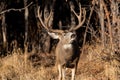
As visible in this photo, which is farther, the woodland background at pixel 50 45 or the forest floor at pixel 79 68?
the woodland background at pixel 50 45

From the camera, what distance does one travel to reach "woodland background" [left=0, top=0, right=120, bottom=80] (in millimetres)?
10562

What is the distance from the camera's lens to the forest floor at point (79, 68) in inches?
400

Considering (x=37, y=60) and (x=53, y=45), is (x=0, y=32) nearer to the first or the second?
(x=53, y=45)

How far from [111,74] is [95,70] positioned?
1.18 m

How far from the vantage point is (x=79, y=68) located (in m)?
11.6

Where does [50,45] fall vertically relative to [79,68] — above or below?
above

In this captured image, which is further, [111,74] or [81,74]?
[81,74]

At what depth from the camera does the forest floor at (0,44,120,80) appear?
400 inches

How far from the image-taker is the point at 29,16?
55.6 feet

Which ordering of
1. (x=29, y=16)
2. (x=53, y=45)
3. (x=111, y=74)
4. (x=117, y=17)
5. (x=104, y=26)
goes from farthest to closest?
(x=29, y=16) → (x=53, y=45) → (x=104, y=26) → (x=117, y=17) → (x=111, y=74)

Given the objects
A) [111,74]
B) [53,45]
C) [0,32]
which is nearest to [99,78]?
[111,74]

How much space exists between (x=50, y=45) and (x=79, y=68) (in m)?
3.97

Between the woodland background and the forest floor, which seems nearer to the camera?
the forest floor

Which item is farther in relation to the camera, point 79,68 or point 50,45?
point 50,45
